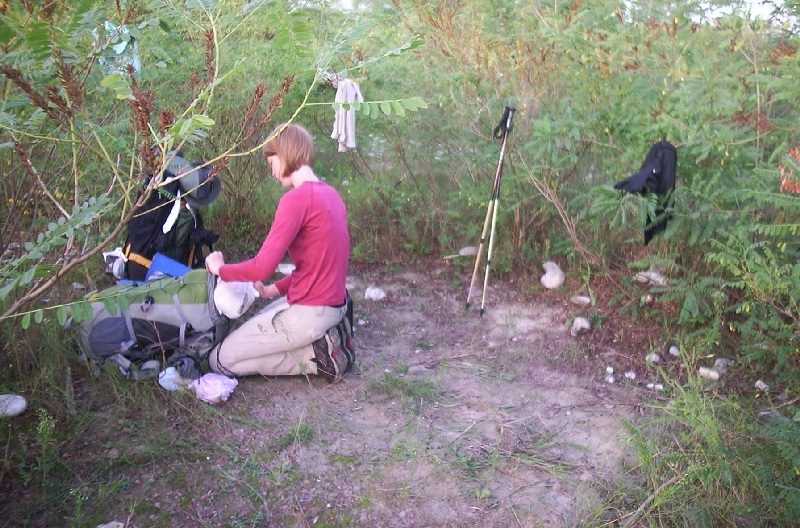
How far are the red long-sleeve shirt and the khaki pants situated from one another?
0.08 m

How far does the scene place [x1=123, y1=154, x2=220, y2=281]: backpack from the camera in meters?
4.57

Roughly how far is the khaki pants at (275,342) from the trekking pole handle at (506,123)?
2118 millimetres

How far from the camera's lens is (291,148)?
3.89 meters

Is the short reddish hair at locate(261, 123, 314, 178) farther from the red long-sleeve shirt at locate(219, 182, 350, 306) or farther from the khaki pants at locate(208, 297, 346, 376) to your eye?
the khaki pants at locate(208, 297, 346, 376)

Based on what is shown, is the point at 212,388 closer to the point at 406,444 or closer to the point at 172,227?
the point at 406,444

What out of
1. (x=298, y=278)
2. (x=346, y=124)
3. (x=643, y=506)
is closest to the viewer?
(x=643, y=506)

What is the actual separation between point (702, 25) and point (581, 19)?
843mm

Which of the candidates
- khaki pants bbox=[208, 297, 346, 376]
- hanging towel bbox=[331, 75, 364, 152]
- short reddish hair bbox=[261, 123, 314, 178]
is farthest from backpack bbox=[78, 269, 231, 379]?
hanging towel bbox=[331, 75, 364, 152]

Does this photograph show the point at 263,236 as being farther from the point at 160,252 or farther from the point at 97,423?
the point at 97,423

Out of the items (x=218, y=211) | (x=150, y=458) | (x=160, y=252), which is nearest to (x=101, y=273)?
(x=160, y=252)

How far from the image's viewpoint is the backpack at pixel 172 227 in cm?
457

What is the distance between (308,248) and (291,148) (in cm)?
59

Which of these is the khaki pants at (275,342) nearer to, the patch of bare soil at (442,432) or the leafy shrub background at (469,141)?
the patch of bare soil at (442,432)

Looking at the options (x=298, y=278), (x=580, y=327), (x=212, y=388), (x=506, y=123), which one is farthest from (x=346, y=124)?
(x=212, y=388)
